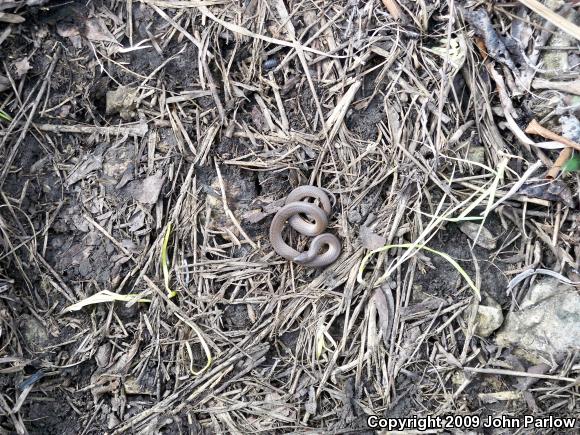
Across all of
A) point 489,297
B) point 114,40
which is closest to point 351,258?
point 489,297

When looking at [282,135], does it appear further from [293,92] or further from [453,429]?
[453,429]

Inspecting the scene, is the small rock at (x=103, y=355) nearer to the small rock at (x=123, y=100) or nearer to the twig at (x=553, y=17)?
the small rock at (x=123, y=100)

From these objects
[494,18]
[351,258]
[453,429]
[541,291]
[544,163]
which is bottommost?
[453,429]

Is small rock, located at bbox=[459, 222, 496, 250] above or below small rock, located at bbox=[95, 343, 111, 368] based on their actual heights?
above

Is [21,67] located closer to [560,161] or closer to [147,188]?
[147,188]

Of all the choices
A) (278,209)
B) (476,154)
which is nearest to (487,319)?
(476,154)

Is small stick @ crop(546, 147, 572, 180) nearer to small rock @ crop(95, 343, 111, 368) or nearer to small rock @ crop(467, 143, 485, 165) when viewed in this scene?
small rock @ crop(467, 143, 485, 165)

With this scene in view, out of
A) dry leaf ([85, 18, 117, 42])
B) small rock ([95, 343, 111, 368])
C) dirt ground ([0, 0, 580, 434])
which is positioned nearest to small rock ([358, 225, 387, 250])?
dirt ground ([0, 0, 580, 434])
